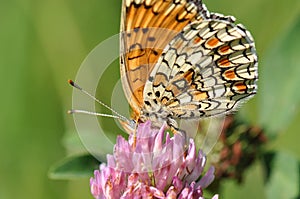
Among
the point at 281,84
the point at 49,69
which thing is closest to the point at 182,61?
the point at 281,84

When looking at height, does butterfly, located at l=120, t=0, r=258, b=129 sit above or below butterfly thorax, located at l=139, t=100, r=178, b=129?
above

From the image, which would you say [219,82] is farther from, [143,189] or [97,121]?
[97,121]

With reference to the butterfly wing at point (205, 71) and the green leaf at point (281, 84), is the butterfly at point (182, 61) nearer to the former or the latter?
the butterfly wing at point (205, 71)

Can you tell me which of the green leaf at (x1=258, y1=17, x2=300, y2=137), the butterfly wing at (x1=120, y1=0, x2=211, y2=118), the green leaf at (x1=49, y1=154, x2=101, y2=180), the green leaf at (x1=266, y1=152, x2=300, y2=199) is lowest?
the green leaf at (x1=266, y1=152, x2=300, y2=199)

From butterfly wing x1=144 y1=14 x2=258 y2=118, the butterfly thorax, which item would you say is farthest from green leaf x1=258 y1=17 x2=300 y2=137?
the butterfly thorax

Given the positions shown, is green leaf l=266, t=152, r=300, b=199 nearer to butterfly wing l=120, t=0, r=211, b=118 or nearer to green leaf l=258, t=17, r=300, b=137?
green leaf l=258, t=17, r=300, b=137

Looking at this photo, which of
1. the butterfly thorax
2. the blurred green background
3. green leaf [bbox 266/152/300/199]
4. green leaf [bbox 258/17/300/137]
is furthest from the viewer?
the blurred green background
